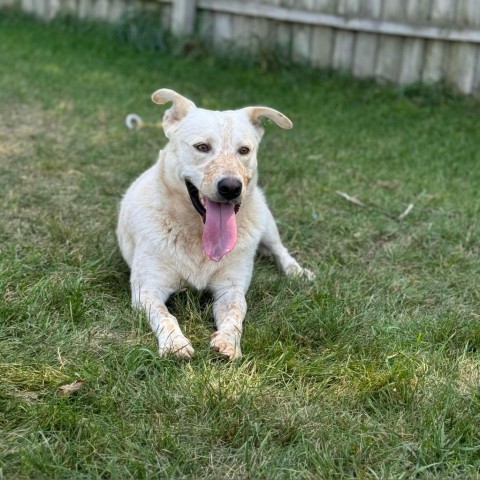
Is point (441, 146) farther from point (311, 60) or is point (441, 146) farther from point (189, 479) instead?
point (189, 479)

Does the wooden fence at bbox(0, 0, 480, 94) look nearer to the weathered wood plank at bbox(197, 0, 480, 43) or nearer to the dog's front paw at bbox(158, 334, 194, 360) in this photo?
the weathered wood plank at bbox(197, 0, 480, 43)

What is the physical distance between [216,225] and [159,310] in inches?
19.2

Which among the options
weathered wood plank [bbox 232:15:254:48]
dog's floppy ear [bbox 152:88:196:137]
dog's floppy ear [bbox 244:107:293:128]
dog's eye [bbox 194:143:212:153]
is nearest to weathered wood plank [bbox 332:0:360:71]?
weathered wood plank [bbox 232:15:254:48]

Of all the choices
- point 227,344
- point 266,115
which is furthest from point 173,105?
point 227,344

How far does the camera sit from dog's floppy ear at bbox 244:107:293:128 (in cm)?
371

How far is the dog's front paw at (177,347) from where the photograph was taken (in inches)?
116

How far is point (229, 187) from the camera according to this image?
3258mm

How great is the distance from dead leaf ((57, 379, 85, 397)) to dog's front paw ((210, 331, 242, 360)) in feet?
1.96

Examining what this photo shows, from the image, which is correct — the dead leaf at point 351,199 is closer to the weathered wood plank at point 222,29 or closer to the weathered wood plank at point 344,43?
the weathered wood plank at point 344,43

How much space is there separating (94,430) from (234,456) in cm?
48

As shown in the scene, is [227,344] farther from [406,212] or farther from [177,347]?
[406,212]

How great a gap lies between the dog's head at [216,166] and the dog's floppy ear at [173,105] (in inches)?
0.8

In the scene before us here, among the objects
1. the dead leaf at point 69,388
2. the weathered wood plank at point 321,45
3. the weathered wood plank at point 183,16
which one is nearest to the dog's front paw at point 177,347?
the dead leaf at point 69,388

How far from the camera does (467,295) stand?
3865mm
